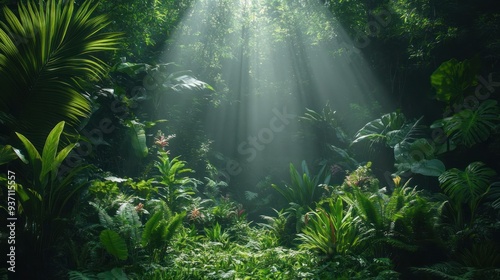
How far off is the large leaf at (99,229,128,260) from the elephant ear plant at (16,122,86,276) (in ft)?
1.53

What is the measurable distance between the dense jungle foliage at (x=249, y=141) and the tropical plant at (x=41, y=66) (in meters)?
0.02

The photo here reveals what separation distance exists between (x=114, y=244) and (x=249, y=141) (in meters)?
7.49

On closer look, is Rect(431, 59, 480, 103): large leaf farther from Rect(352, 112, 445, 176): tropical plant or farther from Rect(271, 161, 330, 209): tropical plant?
Rect(271, 161, 330, 209): tropical plant

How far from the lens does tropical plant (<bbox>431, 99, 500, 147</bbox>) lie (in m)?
6.21

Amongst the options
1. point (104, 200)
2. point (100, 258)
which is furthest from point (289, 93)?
point (100, 258)

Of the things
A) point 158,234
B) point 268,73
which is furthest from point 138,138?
point 268,73

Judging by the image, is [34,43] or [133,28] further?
[133,28]

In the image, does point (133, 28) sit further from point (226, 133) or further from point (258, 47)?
point (258, 47)

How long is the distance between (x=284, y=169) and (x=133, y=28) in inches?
199

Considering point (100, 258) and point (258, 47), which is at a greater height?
point (258, 47)

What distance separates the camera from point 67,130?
5.14 m

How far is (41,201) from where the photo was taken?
4.20 m

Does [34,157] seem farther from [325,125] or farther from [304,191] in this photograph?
[325,125]

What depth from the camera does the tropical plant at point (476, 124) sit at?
245 inches
